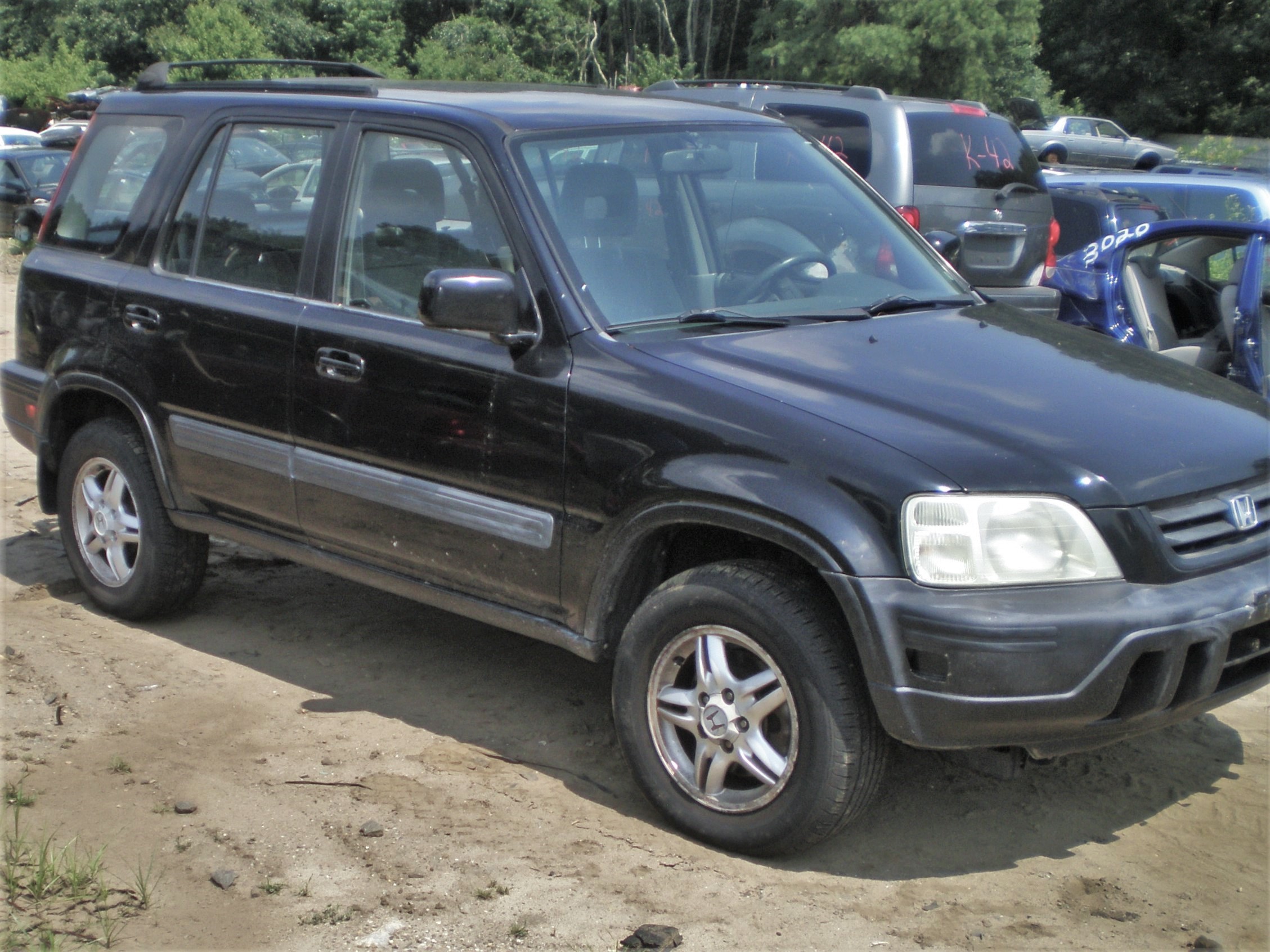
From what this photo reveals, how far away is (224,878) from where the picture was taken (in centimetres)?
333

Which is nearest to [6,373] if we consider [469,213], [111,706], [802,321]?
[111,706]

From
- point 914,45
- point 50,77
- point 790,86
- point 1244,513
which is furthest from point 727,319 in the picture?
point 50,77

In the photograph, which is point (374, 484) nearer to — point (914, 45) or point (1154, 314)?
point (1154, 314)

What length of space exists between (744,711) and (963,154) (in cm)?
633

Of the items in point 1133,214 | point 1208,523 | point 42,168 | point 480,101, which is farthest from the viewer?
point 42,168

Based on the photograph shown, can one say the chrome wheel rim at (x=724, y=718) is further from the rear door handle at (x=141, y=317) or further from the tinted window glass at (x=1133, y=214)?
the tinted window glass at (x=1133, y=214)

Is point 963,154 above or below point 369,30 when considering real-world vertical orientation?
below

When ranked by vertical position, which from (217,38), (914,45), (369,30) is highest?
(914,45)

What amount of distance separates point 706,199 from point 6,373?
3005 millimetres

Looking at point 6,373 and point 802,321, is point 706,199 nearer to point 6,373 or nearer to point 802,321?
point 802,321

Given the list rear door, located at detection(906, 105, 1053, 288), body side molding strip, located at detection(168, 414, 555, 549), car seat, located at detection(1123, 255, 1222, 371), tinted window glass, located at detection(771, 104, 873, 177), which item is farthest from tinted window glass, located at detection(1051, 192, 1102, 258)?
body side molding strip, located at detection(168, 414, 555, 549)

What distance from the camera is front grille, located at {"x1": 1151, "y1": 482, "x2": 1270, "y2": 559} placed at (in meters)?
3.21

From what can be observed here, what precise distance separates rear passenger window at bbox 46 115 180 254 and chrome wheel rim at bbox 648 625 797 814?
280cm

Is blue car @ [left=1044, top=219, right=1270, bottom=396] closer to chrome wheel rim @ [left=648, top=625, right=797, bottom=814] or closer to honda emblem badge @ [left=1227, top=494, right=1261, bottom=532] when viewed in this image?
honda emblem badge @ [left=1227, top=494, right=1261, bottom=532]
